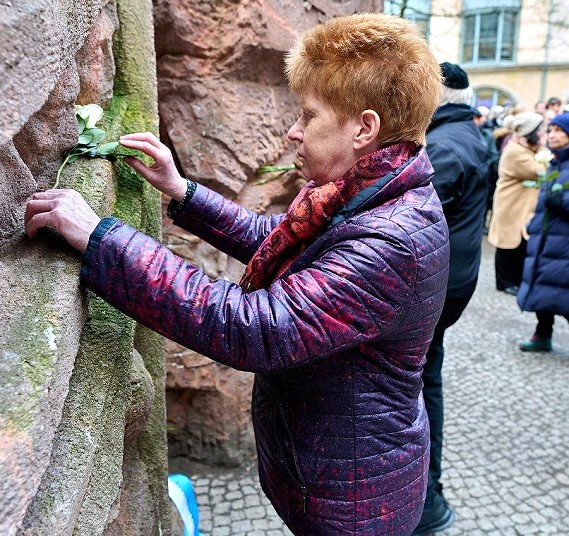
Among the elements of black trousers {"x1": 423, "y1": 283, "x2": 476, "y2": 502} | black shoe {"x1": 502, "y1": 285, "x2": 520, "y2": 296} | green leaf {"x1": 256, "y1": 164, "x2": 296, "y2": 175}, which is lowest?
black shoe {"x1": 502, "y1": 285, "x2": 520, "y2": 296}

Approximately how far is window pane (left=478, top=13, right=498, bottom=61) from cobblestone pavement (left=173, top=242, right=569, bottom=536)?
18.8 metres

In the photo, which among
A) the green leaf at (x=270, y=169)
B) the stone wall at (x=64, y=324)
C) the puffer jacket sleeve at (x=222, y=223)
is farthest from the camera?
the green leaf at (x=270, y=169)

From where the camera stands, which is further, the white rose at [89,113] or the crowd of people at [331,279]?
the white rose at [89,113]

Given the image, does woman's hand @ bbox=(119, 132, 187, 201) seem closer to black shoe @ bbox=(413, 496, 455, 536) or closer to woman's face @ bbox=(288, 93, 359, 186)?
woman's face @ bbox=(288, 93, 359, 186)

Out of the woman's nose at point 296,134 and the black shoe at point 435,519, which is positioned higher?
the woman's nose at point 296,134

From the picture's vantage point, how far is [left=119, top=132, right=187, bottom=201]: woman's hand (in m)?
1.46

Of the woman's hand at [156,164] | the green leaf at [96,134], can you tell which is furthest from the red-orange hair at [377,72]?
the green leaf at [96,134]

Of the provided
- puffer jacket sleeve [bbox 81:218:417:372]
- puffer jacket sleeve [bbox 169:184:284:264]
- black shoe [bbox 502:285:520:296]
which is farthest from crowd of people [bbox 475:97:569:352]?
puffer jacket sleeve [bbox 81:218:417:372]

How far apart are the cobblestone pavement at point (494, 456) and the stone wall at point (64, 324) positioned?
47.8 inches

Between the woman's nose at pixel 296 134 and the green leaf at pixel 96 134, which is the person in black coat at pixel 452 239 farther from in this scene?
the green leaf at pixel 96 134

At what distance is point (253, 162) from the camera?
110 inches

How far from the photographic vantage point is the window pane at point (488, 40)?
68.7ft

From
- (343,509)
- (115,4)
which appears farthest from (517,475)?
(115,4)

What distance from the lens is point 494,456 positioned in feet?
10.9
